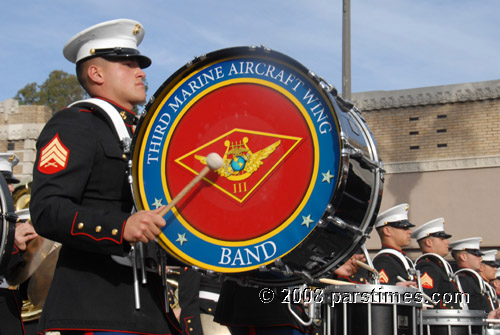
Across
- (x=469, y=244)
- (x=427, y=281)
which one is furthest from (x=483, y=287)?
(x=427, y=281)

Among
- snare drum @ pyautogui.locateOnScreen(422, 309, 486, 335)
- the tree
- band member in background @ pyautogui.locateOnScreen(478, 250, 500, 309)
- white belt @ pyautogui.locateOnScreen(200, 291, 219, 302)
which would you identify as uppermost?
the tree

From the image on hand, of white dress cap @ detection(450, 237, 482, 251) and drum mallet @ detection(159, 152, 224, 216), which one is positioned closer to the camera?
drum mallet @ detection(159, 152, 224, 216)

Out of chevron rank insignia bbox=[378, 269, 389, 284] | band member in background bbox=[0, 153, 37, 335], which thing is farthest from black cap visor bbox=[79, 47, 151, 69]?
chevron rank insignia bbox=[378, 269, 389, 284]

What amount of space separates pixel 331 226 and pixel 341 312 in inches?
57.1

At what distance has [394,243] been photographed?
8.95m

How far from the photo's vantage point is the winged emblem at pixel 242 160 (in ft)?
9.62

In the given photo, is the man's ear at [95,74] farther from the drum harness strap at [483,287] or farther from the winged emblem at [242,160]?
the drum harness strap at [483,287]

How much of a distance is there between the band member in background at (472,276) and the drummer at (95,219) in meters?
7.09

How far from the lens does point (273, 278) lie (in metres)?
2.91

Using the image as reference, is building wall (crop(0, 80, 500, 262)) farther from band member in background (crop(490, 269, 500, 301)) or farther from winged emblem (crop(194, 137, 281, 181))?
winged emblem (crop(194, 137, 281, 181))

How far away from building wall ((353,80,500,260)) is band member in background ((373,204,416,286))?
808 centimetres

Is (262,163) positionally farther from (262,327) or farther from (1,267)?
(1,267)

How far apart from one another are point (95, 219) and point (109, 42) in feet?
2.92

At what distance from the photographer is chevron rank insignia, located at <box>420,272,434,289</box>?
903 cm
